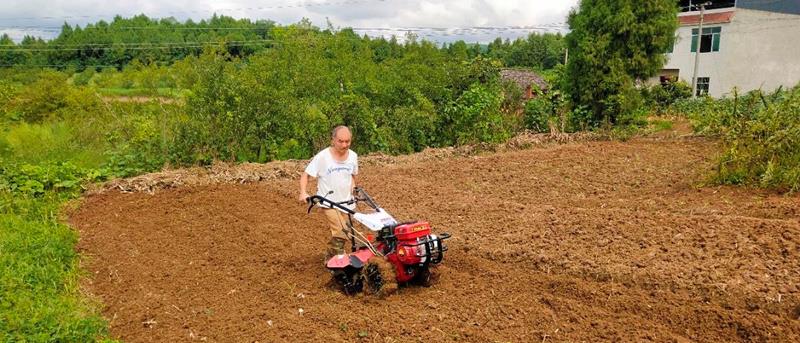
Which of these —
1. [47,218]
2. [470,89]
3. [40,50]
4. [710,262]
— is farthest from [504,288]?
[40,50]

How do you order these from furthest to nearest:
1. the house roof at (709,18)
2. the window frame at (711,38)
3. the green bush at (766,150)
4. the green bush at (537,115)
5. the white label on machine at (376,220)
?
1. the window frame at (711,38)
2. the house roof at (709,18)
3. the green bush at (537,115)
4. the green bush at (766,150)
5. the white label on machine at (376,220)

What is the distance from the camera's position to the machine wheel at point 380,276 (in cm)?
487

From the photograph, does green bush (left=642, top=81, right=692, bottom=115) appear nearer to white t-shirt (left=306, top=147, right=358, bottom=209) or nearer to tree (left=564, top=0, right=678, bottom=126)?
tree (left=564, top=0, right=678, bottom=126)

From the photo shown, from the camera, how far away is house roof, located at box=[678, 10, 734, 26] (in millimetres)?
29206

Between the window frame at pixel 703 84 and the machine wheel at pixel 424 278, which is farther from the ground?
the window frame at pixel 703 84

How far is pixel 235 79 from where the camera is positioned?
10.5 m

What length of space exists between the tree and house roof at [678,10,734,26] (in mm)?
16631

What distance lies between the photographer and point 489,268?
544 cm

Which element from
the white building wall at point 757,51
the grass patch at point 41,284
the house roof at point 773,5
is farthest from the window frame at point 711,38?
the grass patch at point 41,284

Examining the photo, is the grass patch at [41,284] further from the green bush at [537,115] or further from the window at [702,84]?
the window at [702,84]

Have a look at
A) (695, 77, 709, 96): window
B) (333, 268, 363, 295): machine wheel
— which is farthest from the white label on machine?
(695, 77, 709, 96): window

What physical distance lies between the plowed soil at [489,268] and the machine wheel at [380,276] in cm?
10

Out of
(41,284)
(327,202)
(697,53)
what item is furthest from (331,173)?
(697,53)

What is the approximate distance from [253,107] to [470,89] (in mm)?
5150
